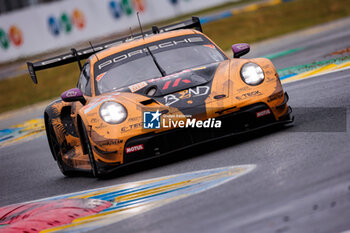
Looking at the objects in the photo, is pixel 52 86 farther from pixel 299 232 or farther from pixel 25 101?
pixel 299 232

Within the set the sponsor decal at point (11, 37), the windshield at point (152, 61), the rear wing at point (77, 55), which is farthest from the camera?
the sponsor decal at point (11, 37)

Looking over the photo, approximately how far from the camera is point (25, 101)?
20047 millimetres

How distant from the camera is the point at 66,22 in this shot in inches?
1112

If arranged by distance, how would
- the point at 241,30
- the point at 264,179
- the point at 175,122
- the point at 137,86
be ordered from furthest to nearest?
the point at 241,30 → the point at 137,86 → the point at 175,122 → the point at 264,179

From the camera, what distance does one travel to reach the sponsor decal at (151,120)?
6.40 metres

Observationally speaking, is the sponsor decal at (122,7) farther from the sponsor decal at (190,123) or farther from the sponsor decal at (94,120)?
the sponsor decal at (190,123)

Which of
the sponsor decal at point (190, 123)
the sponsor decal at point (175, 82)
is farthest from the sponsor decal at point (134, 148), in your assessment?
the sponsor decal at point (175, 82)

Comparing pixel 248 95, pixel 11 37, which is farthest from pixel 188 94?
pixel 11 37

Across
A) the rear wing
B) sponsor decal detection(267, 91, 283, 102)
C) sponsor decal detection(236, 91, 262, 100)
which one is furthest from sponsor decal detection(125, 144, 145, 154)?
the rear wing

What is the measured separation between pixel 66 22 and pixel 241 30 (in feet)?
24.4

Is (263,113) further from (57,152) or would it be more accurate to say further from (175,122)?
(57,152)

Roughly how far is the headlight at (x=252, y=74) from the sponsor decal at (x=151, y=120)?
37.0 inches

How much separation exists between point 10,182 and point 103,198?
283 centimetres

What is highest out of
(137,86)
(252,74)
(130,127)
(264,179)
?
(137,86)
